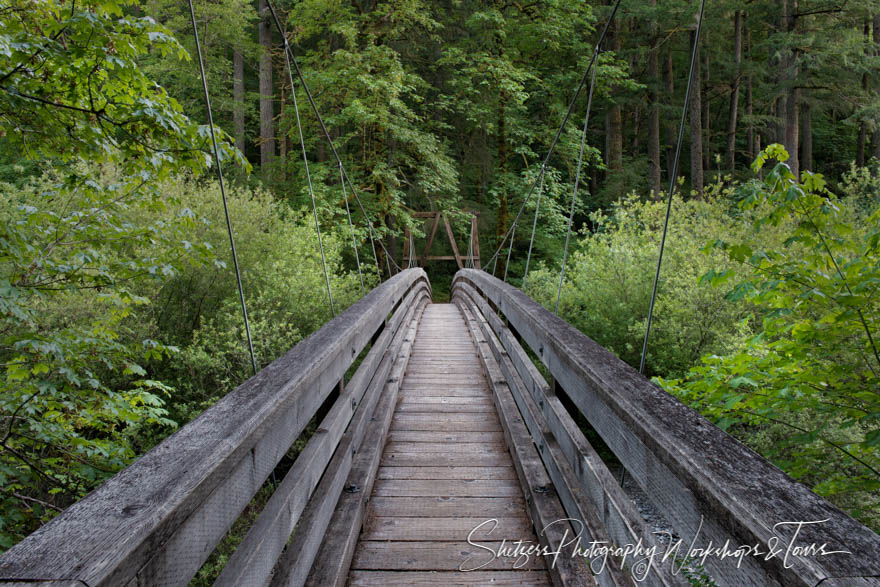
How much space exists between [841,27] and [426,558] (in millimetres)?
16974

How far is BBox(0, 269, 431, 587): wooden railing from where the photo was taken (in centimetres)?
65

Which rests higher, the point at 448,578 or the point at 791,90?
the point at 791,90

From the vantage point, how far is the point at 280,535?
121cm

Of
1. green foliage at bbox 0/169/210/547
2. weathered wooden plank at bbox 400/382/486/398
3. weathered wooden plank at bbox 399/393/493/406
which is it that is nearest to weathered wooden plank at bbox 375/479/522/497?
weathered wooden plank at bbox 399/393/493/406

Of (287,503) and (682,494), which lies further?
(287,503)

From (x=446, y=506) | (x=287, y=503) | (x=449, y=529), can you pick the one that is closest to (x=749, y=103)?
(x=446, y=506)

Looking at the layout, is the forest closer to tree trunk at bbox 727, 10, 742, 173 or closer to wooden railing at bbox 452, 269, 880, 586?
tree trunk at bbox 727, 10, 742, 173

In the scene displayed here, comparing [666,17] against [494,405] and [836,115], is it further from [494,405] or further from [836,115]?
[836,115]

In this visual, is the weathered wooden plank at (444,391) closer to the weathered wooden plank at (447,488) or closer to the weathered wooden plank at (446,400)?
the weathered wooden plank at (446,400)

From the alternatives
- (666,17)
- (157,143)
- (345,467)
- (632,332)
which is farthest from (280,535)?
(666,17)

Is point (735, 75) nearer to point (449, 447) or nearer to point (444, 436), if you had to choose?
point (444, 436)

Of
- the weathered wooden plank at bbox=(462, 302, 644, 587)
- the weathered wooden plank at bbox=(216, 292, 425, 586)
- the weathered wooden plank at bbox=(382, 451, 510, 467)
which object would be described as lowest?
the weathered wooden plank at bbox=(382, 451, 510, 467)

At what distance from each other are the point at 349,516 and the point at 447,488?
0.62 m

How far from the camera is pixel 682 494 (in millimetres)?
929
